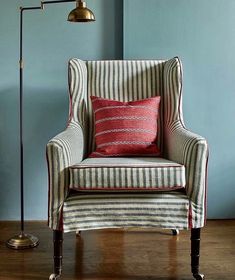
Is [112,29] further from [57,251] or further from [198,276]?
[198,276]

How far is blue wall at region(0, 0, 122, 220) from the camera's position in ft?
9.38

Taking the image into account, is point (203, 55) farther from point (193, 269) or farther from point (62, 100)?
point (193, 269)

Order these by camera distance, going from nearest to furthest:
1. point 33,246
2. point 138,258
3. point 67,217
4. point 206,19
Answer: point 67,217 → point 138,258 → point 33,246 → point 206,19

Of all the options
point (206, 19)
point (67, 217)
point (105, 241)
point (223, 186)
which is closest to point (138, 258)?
point (105, 241)

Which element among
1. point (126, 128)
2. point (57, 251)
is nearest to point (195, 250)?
point (57, 251)

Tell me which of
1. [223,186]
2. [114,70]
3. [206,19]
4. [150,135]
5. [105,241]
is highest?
[206,19]

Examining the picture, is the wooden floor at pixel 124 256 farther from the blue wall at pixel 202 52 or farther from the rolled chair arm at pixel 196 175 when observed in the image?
the blue wall at pixel 202 52

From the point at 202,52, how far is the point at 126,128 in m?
0.80

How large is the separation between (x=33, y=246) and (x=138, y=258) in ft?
1.83

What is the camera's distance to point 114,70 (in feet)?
8.70

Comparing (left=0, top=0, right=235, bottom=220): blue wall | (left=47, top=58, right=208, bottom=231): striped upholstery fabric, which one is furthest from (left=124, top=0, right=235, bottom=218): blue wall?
(left=47, top=58, right=208, bottom=231): striped upholstery fabric

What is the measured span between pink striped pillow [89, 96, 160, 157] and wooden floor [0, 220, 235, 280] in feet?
1.61

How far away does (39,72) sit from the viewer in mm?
2883

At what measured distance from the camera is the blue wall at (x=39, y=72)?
9.38 feet
